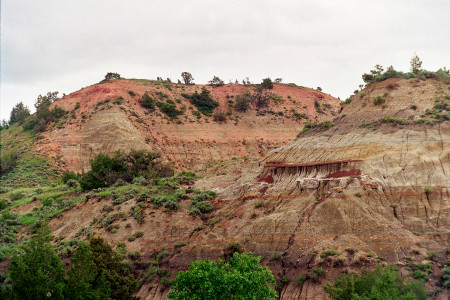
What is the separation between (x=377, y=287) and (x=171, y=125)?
52226 mm

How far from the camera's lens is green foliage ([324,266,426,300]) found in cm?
1758

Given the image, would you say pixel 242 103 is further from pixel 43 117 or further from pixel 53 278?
pixel 53 278

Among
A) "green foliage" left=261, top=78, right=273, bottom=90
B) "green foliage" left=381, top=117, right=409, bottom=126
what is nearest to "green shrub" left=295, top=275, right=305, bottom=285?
"green foliage" left=381, top=117, right=409, bottom=126

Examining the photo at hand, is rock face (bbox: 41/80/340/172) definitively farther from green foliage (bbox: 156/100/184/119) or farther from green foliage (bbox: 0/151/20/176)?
green foliage (bbox: 0/151/20/176)

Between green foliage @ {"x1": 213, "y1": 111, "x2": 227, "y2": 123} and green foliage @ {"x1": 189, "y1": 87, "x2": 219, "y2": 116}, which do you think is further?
green foliage @ {"x1": 189, "y1": 87, "x2": 219, "y2": 116}

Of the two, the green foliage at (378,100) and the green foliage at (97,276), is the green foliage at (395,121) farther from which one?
the green foliage at (97,276)

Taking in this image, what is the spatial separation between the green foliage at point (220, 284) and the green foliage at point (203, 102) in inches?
2140

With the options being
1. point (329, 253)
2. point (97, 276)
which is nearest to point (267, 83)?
point (329, 253)

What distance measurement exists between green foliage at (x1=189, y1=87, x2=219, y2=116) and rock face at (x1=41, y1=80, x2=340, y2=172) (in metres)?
1.27

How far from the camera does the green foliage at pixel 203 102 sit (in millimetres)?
73625

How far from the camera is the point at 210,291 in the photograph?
18656 millimetres

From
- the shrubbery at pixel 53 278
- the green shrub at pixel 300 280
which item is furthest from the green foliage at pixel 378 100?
the shrubbery at pixel 53 278

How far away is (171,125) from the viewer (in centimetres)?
6756

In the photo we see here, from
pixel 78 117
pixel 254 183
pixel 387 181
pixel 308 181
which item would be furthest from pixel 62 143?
pixel 387 181
